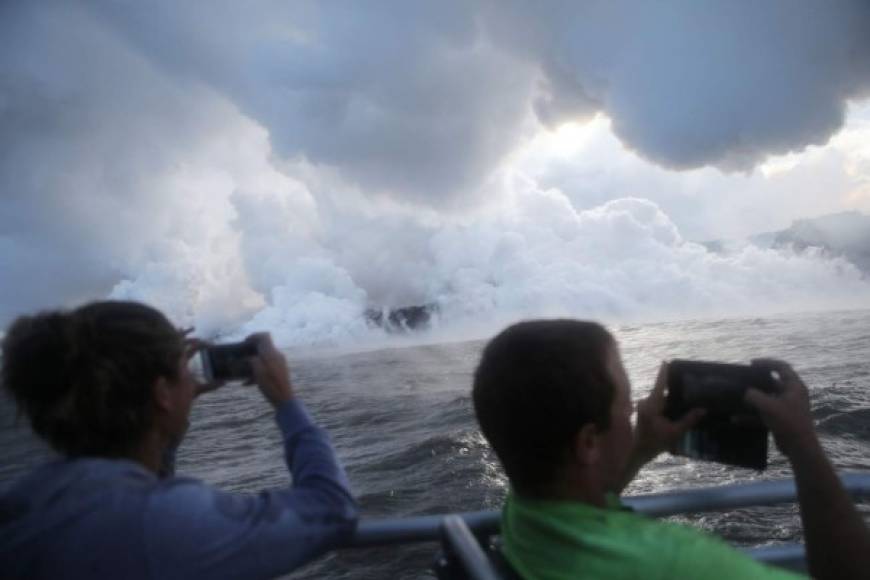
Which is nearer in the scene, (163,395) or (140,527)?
(140,527)

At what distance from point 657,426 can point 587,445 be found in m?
0.45

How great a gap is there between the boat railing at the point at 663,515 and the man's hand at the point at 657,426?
0.64 ft

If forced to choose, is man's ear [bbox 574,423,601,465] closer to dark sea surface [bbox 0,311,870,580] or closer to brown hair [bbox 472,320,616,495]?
brown hair [bbox 472,320,616,495]

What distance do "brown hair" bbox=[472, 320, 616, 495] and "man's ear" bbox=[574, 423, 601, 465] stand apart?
1 centimetres

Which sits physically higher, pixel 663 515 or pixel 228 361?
pixel 228 361

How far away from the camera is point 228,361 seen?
1744 mm

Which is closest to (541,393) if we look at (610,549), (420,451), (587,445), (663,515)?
(587,445)

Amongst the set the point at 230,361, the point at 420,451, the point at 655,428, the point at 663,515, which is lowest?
the point at 420,451

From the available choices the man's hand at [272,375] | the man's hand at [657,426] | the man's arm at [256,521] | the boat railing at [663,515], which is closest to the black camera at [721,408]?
the man's hand at [657,426]

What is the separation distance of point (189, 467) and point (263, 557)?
553 inches

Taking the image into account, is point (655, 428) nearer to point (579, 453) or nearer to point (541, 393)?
point (579, 453)

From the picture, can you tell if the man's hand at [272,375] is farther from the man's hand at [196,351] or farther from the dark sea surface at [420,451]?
the dark sea surface at [420,451]

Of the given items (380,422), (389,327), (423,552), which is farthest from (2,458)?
(389,327)

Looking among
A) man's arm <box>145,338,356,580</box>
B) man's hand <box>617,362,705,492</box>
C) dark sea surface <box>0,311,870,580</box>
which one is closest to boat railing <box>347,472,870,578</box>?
man's hand <box>617,362,705,492</box>
